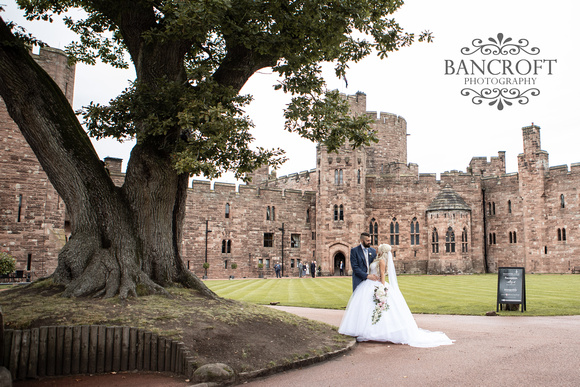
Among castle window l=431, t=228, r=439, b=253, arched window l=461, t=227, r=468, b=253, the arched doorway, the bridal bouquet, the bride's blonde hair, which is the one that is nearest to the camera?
the bridal bouquet

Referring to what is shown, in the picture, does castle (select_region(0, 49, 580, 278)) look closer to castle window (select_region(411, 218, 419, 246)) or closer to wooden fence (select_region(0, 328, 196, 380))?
castle window (select_region(411, 218, 419, 246))

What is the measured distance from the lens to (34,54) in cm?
2719

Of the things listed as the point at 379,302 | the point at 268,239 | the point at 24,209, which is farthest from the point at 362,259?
the point at 268,239

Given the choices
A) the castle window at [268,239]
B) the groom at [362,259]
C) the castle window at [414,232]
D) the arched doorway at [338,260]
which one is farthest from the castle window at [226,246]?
the groom at [362,259]

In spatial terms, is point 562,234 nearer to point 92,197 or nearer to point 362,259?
point 362,259

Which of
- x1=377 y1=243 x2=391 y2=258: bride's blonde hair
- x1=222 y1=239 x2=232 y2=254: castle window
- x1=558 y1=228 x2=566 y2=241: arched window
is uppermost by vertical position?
x1=558 y1=228 x2=566 y2=241: arched window

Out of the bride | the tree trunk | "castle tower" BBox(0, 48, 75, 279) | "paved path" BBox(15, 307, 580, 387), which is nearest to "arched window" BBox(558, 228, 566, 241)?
"paved path" BBox(15, 307, 580, 387)

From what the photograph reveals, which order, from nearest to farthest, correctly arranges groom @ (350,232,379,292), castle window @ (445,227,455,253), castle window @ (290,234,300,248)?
groom @ (350,232,379,292), castle window @ (445,227,455,253), castle window @ (290,234,300,248)

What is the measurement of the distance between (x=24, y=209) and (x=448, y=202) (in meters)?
33.1

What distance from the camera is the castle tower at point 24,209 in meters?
24.9

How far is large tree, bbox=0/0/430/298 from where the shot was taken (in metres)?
8.43

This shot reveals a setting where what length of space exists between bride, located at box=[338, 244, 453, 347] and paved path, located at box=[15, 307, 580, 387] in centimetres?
24

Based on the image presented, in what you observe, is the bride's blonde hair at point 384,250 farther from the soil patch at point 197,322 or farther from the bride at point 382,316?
the soil patch at point 197,322

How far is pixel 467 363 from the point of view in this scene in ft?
22.4
